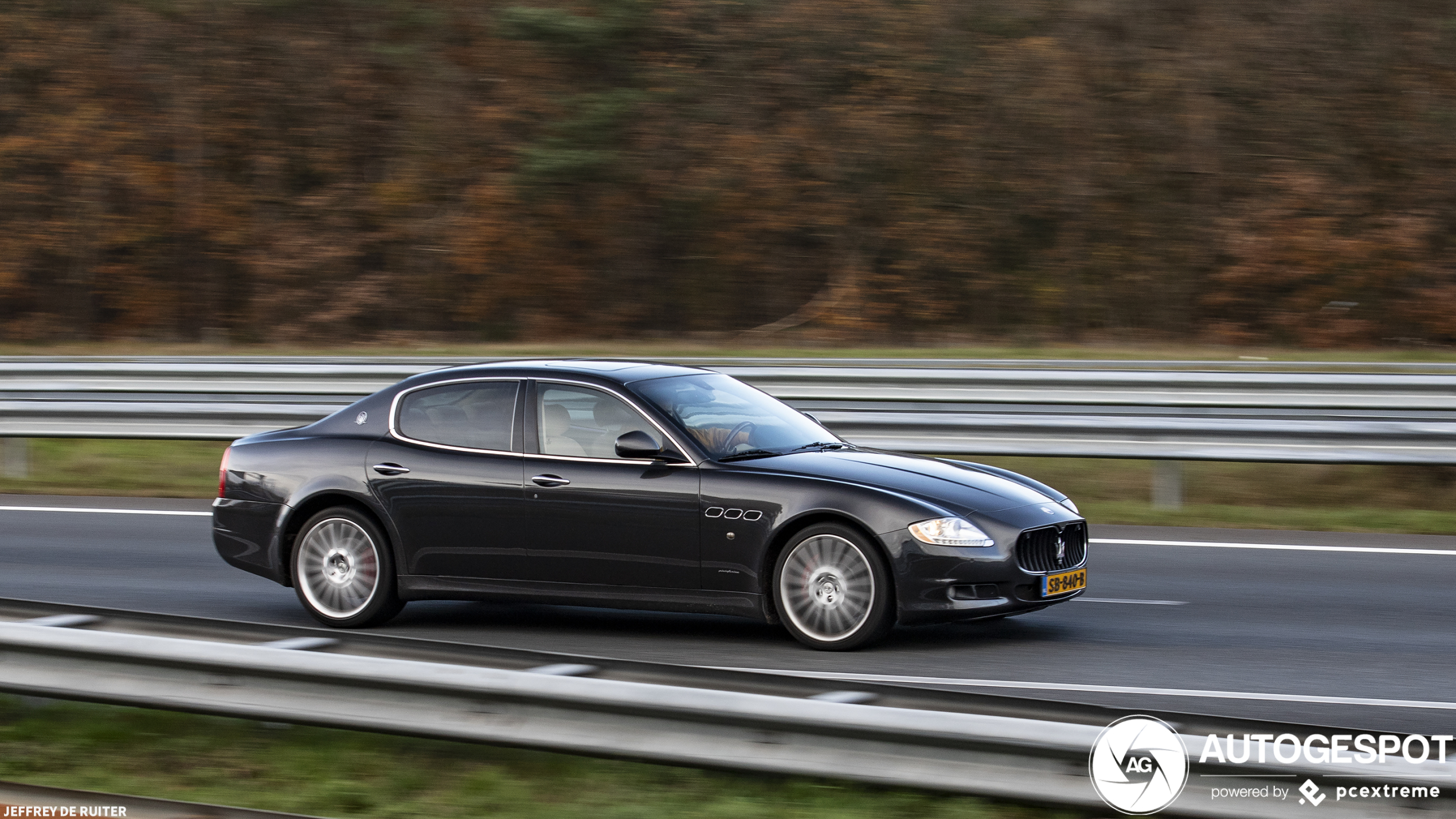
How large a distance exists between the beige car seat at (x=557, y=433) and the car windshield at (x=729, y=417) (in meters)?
0.42

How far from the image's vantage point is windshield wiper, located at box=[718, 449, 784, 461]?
310 inches

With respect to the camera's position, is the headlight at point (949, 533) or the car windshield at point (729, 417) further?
the car windshield at point (729, 417)

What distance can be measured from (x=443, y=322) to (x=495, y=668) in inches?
881

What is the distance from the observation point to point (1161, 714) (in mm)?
4484

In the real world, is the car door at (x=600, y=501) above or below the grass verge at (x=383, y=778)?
above

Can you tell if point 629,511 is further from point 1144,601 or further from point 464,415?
point 1144,601

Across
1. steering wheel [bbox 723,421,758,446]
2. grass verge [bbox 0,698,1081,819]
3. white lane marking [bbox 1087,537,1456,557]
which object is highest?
steering wheel [bbox 723,421,758,446]

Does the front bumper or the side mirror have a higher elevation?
the side mirror

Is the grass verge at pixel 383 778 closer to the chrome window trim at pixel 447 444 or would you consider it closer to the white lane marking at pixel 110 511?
the chrome window trim at pixel 447 444

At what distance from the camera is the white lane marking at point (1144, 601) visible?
29.0 ft

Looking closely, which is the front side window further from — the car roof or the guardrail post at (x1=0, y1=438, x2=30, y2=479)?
the guardrail post at (x1=0, y1=438, x2=30, y2=479)

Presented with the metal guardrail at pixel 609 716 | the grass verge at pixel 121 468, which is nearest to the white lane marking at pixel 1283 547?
the metal guardrail at pixel 609 716
